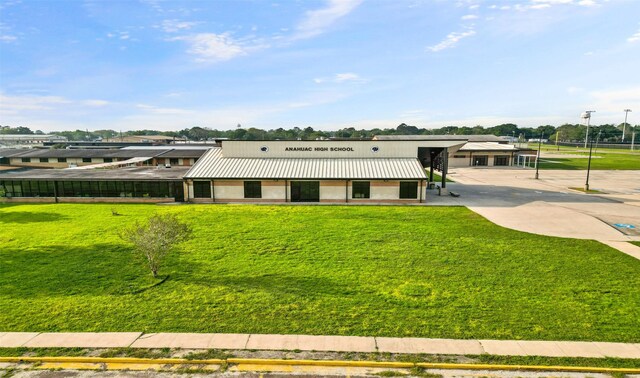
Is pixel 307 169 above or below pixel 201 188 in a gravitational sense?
above

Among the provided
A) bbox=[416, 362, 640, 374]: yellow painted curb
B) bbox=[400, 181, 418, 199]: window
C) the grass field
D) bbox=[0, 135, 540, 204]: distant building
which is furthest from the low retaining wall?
the grass field

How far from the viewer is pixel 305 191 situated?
3975 cm

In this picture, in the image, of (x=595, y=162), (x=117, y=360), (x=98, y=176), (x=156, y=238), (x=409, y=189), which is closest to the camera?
(x=117, y=360)

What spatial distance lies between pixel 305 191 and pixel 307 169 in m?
2.78

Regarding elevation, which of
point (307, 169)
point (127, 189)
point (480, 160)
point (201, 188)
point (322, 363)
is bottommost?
point (322, 363)

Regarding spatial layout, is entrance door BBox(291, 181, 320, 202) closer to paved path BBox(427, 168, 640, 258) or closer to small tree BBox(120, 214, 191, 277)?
paved path BBox(427, 168, 640, 258)

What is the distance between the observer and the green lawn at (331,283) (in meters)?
13.7

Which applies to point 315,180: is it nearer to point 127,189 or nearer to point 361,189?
point 361,189

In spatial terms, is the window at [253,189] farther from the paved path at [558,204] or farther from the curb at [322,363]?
the curb at [322,363]

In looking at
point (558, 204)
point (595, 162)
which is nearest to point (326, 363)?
point (558, 204)

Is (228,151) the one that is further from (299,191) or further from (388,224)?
(388,224)

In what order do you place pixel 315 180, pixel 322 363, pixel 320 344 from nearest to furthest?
pixel 322 363 → pixel 320 344 → pixel 315 180

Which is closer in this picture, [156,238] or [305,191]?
[156,238]

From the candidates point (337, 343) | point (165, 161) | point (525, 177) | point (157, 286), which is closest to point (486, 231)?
point (337, 343)
